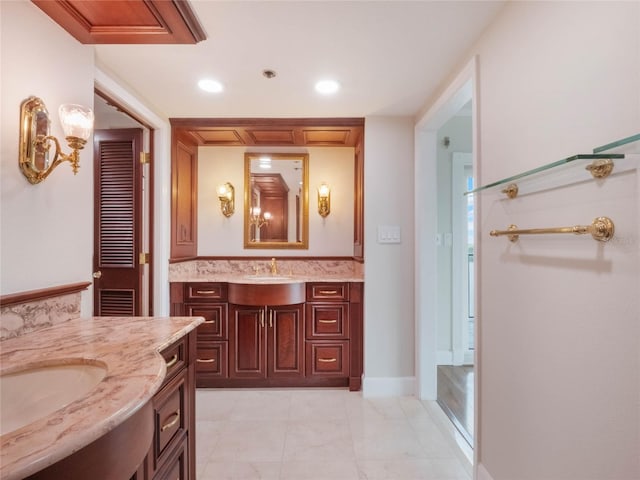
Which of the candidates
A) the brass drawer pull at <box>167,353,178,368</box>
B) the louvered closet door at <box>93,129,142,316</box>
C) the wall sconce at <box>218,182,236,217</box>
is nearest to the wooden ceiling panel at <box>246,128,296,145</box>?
the wall sconce at <box>218,182,236,217</box>

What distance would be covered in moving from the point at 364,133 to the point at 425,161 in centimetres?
56

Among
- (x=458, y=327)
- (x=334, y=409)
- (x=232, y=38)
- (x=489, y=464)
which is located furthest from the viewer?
(x=458, y=327)

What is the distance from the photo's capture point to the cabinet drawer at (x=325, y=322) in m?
2.76

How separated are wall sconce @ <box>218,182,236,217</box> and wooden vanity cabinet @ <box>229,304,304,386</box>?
1011 mm

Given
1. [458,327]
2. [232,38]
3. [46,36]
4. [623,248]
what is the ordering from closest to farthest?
[623,248] → [46,36] → [232,38] → [458,327]

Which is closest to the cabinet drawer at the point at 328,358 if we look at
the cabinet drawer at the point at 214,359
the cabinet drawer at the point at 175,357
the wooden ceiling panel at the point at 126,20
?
the cabinet drawer at the point at 214,359

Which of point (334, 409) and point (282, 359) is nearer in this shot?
point (334, 409)

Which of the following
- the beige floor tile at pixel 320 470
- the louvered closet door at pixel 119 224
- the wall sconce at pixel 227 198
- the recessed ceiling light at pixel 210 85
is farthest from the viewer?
the wall sconce at pixel 227 198

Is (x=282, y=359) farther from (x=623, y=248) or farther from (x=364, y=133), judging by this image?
(x=623, y=248)

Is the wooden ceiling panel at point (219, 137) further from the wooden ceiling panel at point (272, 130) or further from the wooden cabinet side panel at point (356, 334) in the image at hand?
the wooden cabinet side panel at point (356, 334)

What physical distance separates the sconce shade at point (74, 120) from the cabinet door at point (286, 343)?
185 centimetres

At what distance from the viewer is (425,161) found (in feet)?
8.46

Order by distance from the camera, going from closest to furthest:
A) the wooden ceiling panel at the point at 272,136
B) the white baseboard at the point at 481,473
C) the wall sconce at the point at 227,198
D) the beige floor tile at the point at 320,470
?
the white baseboard at the point at 481,473, the beige floor tile at the point at 320,470, the wooden ceiling panel at the point at 272,136, the wall sconce at the point at 227,198

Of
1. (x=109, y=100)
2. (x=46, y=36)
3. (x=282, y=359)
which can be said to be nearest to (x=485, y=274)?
(x=282, y=359)
